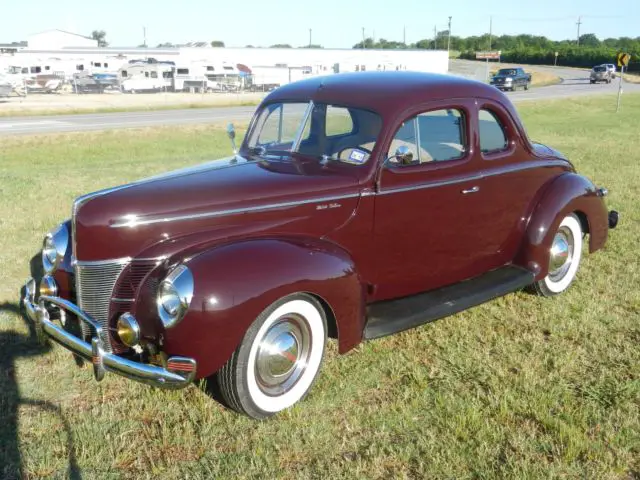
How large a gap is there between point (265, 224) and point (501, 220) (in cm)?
216

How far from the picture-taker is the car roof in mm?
4230

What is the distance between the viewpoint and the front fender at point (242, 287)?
3.06 metres

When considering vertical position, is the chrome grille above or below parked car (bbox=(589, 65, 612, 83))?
below

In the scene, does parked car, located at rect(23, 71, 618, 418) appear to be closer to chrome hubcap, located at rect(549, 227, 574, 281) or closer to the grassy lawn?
chrome hubcap, located at rect(549, 227, 574, 281)

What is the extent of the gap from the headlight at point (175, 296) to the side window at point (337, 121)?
1671 millimetres

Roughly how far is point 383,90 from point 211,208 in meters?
1.62

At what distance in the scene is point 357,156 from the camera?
13.4ft

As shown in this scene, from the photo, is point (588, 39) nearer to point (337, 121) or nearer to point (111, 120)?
point (111, 120)

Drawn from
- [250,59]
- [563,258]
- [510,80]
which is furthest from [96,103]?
[563,258]

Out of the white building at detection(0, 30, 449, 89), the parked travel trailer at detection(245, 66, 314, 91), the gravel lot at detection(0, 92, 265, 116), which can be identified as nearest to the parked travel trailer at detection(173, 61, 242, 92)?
the white building at detection(0, 30, 449, 89)

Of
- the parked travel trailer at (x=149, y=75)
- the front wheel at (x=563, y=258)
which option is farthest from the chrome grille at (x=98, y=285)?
the parked travel trailer at (x=149, y=75)

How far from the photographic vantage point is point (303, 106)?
4453 mm

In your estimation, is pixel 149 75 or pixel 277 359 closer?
pixel 277 359

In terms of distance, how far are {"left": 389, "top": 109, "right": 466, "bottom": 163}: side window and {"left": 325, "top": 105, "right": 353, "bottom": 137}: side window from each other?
1.22ft
